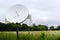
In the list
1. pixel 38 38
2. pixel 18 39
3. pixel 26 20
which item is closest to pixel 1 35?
pixel 18 39

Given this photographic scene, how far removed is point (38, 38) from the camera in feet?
33.6

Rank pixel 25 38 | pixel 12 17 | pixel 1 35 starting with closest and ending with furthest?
pixel 25 38 → pixel 1 35 → pixel 12 17

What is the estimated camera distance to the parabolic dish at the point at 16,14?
161 feet

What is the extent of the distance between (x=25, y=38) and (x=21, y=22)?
4080cm

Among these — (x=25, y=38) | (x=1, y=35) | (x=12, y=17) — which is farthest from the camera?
(x=12, y=17)

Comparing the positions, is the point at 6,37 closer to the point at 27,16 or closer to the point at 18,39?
the point at 18,39

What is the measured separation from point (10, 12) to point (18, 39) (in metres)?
39.7

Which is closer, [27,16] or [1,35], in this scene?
[1,35]

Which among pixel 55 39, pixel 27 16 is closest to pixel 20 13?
pixel 27 16

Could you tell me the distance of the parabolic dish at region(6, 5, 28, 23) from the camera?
161 feet

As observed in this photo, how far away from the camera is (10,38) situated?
10.1 meters

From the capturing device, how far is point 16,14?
49.2 metres

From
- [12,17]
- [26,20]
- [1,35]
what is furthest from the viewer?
[26,20]

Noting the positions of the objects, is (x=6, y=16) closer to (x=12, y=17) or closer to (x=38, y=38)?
(x=12, y=17)
